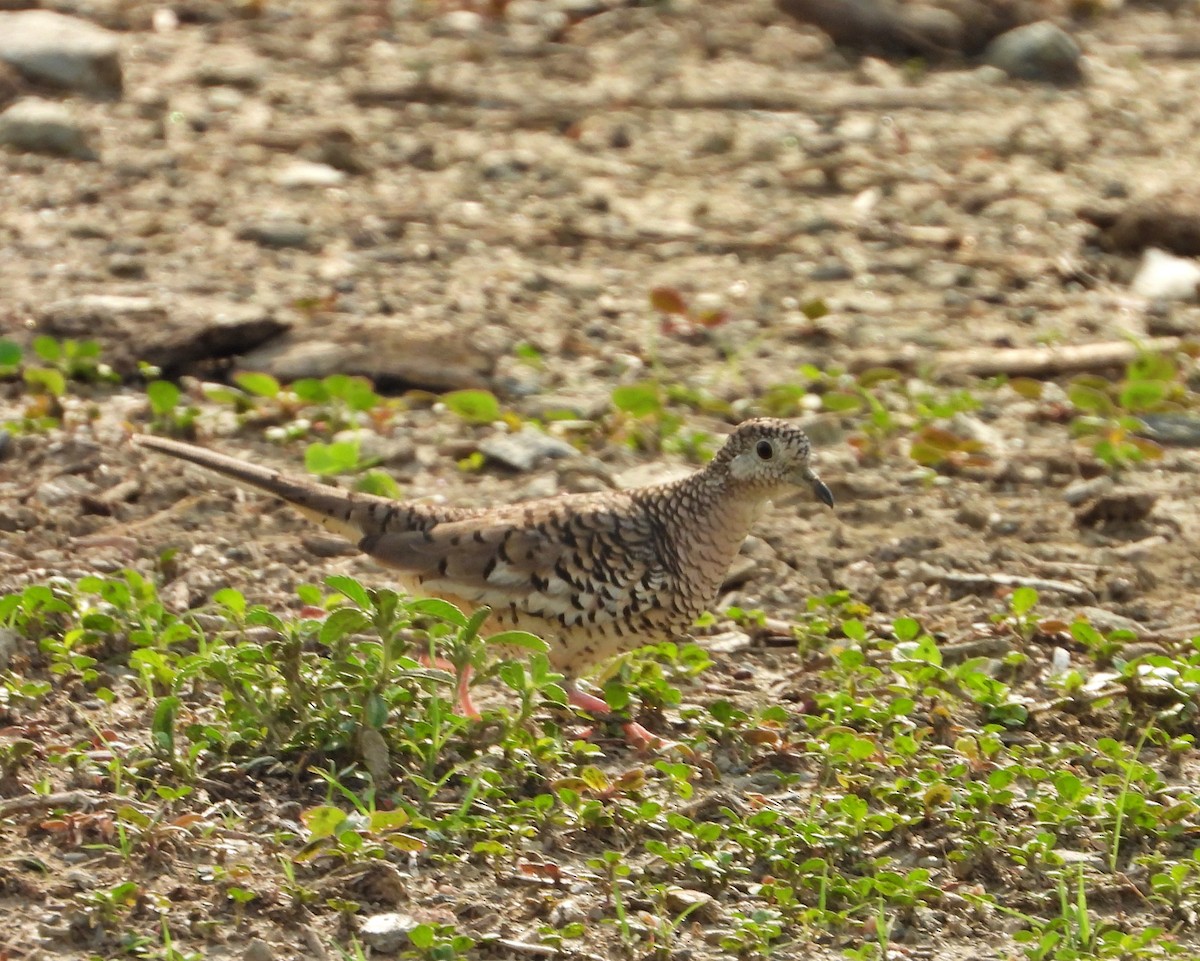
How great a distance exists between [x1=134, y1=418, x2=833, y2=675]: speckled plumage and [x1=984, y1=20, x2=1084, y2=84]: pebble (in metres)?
6.40

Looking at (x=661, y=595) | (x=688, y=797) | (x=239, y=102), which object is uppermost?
(x=239, y=102)

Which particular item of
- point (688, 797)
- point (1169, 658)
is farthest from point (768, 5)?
point (688, 797)

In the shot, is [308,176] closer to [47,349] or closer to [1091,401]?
[47,349]

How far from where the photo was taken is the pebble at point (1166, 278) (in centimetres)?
873

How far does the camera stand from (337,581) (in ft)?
15.0

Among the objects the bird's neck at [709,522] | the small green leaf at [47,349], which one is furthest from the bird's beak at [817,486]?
the small green leaf at [47,349]

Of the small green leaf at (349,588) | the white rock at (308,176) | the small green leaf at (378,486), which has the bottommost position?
the small green leaf at (378,486)

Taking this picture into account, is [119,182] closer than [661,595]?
No

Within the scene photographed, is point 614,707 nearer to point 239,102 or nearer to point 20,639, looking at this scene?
point 20,639

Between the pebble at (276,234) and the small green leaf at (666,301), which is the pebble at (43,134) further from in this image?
the small green leaf at (666,301)

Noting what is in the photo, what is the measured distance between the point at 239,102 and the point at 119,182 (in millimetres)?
1287

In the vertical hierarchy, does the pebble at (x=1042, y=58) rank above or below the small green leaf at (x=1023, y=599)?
above

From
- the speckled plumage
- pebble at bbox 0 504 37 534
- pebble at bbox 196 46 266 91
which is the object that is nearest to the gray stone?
pebble at bbox 196 46 266 91

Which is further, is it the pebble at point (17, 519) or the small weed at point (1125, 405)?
the small weed at point (1125, 405)
